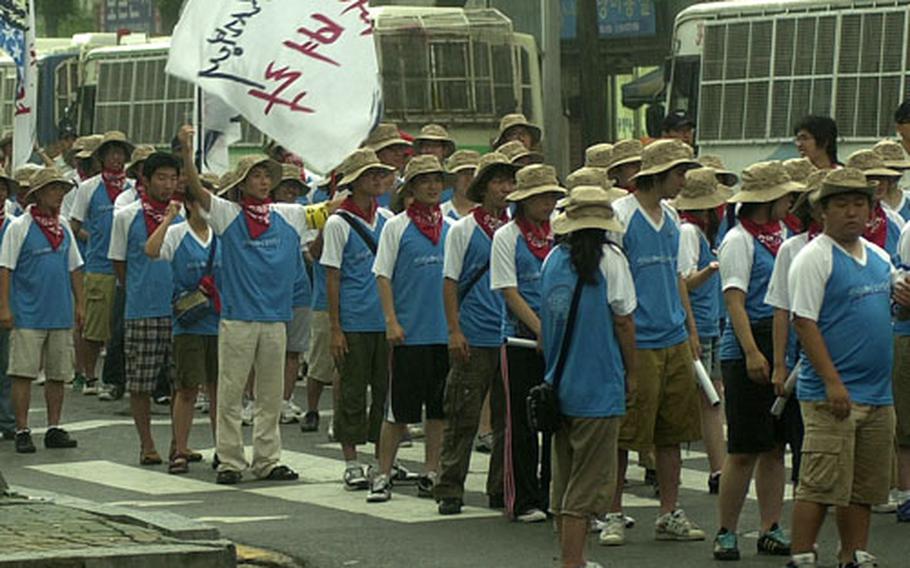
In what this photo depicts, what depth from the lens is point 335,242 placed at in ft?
48.6

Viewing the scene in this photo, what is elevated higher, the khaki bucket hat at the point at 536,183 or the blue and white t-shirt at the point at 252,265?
the khaki bucket hat at the point at 536,183

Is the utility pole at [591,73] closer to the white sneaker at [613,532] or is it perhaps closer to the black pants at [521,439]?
the black pants at [521,439]

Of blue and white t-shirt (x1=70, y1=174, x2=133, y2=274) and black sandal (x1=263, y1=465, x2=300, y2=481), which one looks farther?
blue and white t-shirt (x1=70, y1=174, x2=133, y2=274)

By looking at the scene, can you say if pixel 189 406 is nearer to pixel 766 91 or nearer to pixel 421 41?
pixel 766 91

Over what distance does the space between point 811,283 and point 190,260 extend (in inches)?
234

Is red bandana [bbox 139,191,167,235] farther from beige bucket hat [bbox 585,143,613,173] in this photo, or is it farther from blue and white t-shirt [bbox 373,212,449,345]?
beige bucket hat [bbox 585,143,613,173]

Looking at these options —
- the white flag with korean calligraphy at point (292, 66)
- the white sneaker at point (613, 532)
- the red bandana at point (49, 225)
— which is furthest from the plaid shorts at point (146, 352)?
the white sneaker at point (613, 532)

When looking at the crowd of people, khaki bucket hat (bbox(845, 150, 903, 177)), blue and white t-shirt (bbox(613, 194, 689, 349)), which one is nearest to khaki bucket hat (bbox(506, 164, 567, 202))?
the crowd of people

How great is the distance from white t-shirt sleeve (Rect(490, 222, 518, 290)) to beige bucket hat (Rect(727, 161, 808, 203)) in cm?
126

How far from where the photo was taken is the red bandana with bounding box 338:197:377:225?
14984 mm

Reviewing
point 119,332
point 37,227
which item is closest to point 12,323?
point 37,227

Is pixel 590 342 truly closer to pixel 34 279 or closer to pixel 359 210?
pixel 359 210

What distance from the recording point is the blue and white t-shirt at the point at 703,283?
46.1ft

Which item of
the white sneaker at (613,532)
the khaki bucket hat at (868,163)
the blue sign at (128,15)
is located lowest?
the white sneaker at (613,532)
